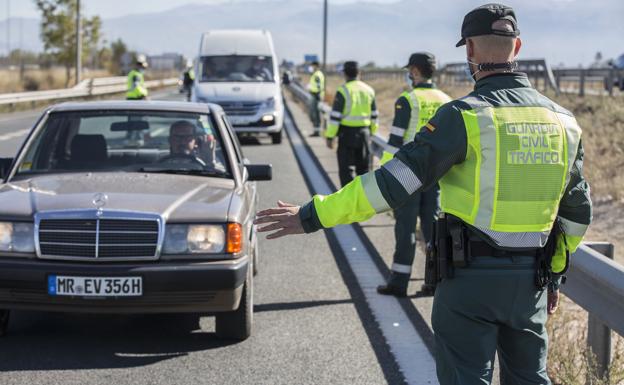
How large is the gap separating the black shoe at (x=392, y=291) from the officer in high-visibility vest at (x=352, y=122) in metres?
4.42

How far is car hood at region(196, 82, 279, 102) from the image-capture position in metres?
22.8

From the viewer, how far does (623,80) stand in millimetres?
30719

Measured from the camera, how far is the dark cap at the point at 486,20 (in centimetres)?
364

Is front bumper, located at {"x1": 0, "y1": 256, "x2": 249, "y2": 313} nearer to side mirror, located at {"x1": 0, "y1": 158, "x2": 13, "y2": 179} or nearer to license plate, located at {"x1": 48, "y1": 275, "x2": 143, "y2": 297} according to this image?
license plate, located at {"x1": 48, "y1": 275, "x2": 143, "y2": 297}

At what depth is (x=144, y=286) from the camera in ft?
18.8

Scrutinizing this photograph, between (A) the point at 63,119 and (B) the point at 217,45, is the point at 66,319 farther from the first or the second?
Answer: (B) the point at 217,45

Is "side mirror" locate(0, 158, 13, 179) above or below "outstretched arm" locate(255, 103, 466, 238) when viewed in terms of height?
below

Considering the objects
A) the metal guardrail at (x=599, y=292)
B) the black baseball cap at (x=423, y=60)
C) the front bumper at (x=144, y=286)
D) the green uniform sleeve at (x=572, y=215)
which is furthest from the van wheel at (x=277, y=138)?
the green uniform sleeve at (x=572, y=215)

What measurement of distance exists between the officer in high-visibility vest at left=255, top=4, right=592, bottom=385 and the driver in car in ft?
12.1

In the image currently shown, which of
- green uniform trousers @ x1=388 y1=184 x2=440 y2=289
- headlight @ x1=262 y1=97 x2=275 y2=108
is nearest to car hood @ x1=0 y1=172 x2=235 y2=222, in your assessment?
green uniform trousers @ x1=388 y1=184 x2=440 y2=289

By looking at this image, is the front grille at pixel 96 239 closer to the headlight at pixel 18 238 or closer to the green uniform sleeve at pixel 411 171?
the headlight at pixel 18 238

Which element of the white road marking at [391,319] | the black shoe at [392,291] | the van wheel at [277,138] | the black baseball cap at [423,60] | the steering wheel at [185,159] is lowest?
the white road marking at [391,319]

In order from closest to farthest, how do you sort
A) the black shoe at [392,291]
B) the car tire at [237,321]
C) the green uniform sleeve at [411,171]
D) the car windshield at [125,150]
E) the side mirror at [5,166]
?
the green uniform sleeve at [411,171] → the car tire at [237,321] → the side mirror at [5,166] → the car windshield at [125,150] → the black shoe at [392,291]

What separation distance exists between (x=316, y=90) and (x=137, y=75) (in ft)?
16.3
